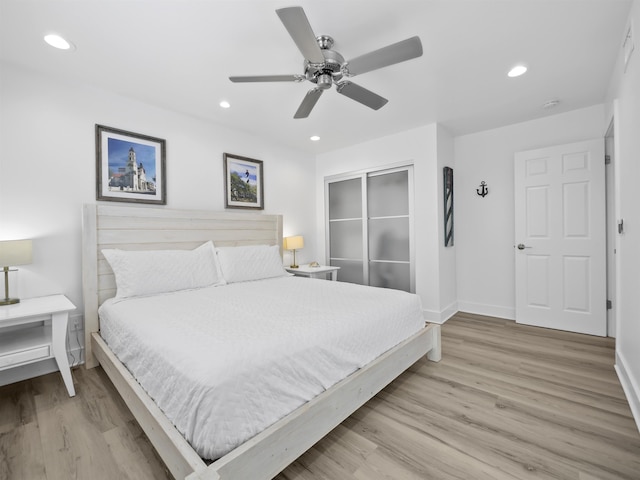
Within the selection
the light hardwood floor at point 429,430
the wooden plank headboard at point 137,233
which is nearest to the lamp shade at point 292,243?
the wooden plank headboard at point 137,233

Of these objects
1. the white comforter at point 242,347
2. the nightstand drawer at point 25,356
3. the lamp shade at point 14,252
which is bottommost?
the nightstand drawer at point 25,356

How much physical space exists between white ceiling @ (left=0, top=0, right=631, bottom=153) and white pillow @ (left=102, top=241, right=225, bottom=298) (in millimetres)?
1518

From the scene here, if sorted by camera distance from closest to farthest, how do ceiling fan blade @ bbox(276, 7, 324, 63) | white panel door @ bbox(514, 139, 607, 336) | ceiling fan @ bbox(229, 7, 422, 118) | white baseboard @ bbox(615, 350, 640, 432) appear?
ceiling fan blade @ bbox(276, 7, 324, 63) < ceiling fan @ bbox(229, 7, 422, 118) < white baseboard @ bbox(615, 350, 640, 432) < white panel door @ bbox(514, 139, 607, 336)

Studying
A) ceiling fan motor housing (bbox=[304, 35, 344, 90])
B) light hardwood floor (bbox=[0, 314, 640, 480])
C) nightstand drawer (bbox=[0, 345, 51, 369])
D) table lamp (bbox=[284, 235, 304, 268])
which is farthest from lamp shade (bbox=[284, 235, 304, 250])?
nightstand drawer (bbox=[0, 345, 51, 369])

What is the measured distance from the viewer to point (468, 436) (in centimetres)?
163

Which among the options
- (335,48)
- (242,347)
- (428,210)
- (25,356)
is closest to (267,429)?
(242,347)

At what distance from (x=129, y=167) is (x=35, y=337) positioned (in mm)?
1612

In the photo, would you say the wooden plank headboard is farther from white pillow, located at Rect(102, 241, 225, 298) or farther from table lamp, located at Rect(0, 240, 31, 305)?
table lamp, located at Rect(0, 240, 31, 305)

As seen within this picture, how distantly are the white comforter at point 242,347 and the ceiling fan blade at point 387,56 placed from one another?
1572 mm

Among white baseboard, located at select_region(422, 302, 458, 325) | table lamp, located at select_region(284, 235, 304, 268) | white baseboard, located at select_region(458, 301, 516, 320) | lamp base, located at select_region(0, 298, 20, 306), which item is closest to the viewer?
lamp base, located at select_region(0, 298, 20, 306)

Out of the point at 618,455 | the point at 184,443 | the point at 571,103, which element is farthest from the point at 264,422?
the point at 571,103

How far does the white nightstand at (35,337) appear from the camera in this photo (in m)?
1.87

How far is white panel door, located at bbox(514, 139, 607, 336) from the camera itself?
10.4 feet

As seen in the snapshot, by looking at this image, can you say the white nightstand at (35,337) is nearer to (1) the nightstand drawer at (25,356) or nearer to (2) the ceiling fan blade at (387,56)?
(1) the nightstand drawer at (25,356)
